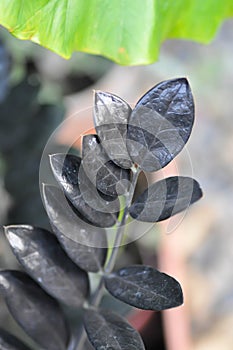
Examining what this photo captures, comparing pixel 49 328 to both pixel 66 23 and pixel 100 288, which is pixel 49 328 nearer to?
pixel 100 288

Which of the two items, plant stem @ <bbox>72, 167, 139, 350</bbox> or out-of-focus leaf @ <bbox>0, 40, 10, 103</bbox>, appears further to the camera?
out-of-focus leaf @ <bbox>0, 40, 10, 103</bbox>

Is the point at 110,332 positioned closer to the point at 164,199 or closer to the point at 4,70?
the point at 164,199

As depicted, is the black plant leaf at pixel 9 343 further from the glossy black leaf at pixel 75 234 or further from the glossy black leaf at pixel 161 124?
the glossy black leaf at pixel 161 124

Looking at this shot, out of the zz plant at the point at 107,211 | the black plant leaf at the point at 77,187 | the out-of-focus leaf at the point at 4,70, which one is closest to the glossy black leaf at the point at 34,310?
the zz plant at the point at 107,211

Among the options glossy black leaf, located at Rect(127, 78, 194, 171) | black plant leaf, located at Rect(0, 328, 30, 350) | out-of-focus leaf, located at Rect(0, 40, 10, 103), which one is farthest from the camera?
out-of-focus leaf, located at Rect(0, 40, 10, 103)

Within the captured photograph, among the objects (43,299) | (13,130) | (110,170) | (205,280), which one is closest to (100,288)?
(43,299)

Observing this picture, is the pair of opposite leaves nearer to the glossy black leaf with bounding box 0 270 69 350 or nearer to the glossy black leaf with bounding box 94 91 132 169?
the glossy black leaf with bounding box 94 91 132 169

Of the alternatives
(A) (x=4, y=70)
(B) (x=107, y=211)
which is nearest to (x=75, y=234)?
(B) (x=107, y=211)

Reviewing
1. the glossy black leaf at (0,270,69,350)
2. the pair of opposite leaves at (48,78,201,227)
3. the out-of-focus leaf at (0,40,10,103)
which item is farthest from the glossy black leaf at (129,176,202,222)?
the out-of-focus leaf at (0,40,10,103)
